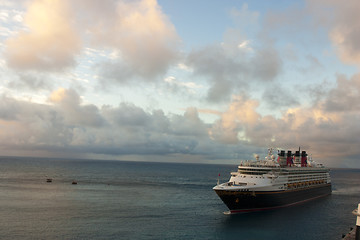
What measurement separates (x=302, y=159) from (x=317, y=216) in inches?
1620

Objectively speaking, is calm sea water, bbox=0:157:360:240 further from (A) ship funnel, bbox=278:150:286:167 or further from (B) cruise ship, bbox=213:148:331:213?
(A) ship funnel, bbox=278:150:286:167

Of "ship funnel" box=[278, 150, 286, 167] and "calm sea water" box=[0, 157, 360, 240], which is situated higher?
"ship funnel" box=[278, 150, 286, 167]

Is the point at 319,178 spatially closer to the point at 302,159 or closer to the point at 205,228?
the point at 302,159

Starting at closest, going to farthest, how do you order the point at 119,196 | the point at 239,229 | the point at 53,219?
the point at 239,229
the point at 53,219
the point at 119,196

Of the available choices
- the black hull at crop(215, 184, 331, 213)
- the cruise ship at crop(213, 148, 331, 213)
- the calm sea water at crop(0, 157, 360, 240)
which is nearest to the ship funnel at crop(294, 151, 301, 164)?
the cruise ship at crop(213, 148, 331, 213)

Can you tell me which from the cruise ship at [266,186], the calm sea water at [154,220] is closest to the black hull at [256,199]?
the cruise ship at [266,186]

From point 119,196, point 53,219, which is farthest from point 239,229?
point 119,196

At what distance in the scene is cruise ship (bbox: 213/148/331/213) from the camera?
6850 cm

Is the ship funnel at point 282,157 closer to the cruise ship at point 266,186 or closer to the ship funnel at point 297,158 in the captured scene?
the cruise ship at point 266,186

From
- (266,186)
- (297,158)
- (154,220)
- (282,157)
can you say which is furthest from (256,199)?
(297,158)

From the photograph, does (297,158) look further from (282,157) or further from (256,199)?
(256,199)

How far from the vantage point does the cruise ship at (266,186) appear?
225ft

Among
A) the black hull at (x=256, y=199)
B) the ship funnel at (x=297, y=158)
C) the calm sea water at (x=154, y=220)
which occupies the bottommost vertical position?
the calm sea water at (x=154, y=220)

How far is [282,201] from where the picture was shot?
255 feet
